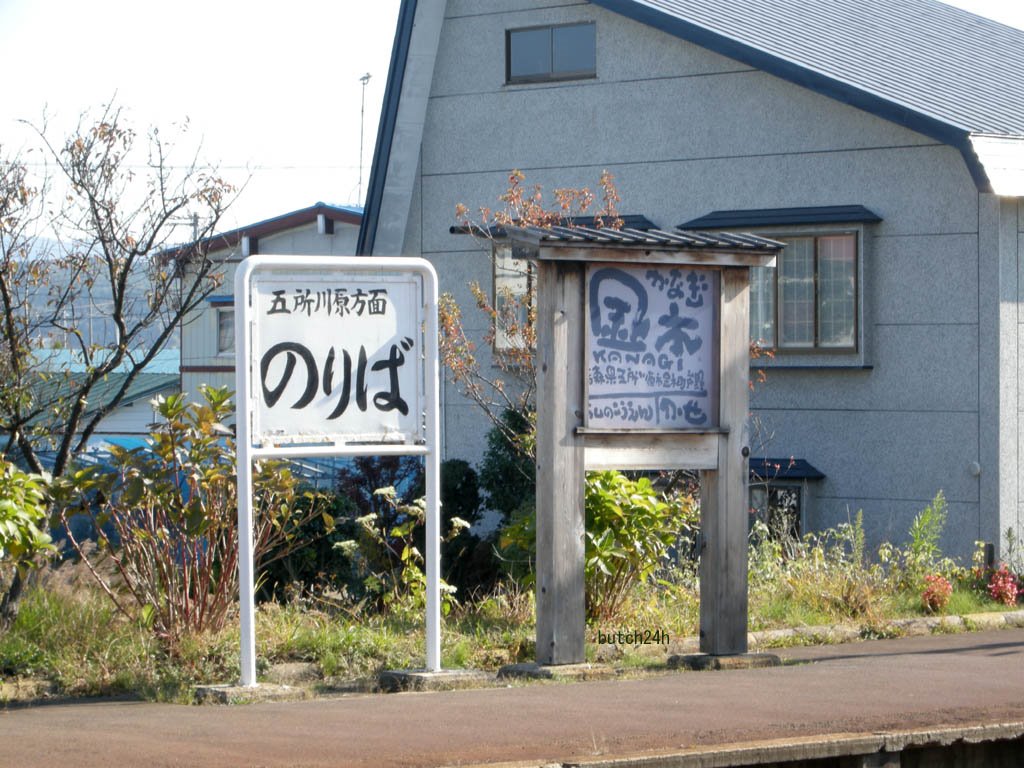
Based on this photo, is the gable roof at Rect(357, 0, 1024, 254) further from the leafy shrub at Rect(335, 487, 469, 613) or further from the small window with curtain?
the leafy shrub at Rect(335, 487, 469, 613)

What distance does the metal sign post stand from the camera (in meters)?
7.65

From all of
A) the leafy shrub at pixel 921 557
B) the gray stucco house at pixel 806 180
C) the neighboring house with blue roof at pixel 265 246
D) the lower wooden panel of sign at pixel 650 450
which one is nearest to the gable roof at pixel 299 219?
the neighboring house with blue roof at pixel 265 246

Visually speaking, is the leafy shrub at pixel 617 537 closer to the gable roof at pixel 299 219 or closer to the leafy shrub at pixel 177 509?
the leafy shrub at pixel 177 509

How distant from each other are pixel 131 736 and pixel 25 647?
222 cm

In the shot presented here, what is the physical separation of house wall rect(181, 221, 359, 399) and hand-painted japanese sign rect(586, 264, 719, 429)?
1995 cm

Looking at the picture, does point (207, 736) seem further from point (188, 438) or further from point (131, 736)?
point (188, 438)

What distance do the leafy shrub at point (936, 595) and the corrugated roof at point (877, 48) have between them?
4.56 metres

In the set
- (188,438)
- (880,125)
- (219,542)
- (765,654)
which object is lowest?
(765,654)

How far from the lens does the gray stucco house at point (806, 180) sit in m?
14.2

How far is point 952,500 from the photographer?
47.0 ft

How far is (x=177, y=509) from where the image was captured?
8547mm

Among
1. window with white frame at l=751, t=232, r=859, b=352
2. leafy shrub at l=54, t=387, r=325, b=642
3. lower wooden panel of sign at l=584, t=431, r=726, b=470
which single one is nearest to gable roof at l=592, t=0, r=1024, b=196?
window with white frame at l=751, t=232, r=859, b=352

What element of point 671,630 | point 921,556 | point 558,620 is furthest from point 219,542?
point 921,556

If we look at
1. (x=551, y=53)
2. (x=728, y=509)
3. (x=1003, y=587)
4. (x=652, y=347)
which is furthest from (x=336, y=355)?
(x=551, y=53)
